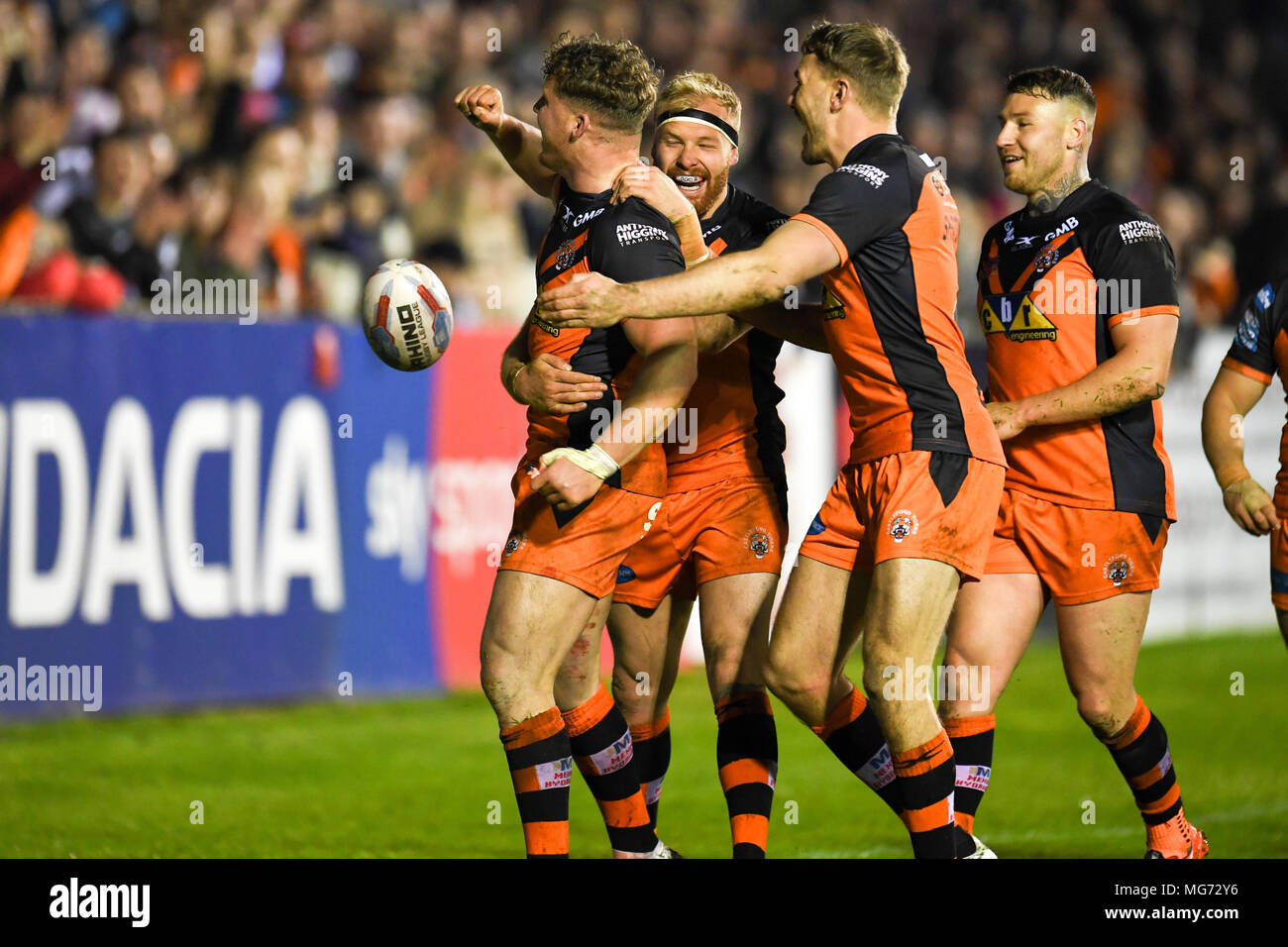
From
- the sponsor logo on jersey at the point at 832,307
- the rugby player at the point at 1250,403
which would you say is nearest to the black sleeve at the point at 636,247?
the sponsor logo on jersey at the point at 832,307

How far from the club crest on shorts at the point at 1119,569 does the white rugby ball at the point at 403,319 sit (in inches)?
96.4

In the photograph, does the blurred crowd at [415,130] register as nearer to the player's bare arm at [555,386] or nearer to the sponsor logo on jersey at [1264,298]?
the sponsor logo on jersey at [1264,298]

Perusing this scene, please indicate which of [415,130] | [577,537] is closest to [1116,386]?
[577,537]

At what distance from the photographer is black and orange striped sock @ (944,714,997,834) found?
5523 millimetres

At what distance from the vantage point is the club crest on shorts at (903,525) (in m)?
4.79

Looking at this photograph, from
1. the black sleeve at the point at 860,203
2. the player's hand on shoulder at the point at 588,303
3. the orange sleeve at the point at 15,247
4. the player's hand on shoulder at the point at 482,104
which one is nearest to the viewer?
the player's hand on shoulder at the point at 588,303

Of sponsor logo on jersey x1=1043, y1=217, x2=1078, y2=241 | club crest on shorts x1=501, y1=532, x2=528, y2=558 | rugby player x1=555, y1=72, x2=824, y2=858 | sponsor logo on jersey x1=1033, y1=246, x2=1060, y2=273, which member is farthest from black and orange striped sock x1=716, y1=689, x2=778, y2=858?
sponsor logo on jersey x1=1043, y1=217, x2=1078, y2=241

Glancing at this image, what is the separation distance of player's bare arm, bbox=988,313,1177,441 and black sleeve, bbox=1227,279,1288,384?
23.5 inches

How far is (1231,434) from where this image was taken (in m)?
5.79

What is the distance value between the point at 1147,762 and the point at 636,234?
274 cm

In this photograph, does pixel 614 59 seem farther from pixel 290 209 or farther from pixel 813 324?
pixel 290 209

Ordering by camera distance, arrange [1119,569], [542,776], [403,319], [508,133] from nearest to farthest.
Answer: [542,776]
[403,319]
[1119,569]
[508,133]

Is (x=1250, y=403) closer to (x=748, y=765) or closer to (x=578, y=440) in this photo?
(x=748, y=765)

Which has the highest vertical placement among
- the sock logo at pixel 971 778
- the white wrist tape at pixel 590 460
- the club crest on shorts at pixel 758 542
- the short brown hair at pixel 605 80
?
the short brown hair at pixel 605 80
